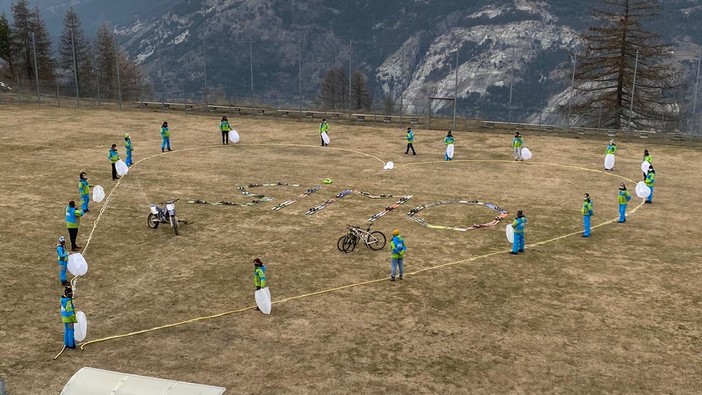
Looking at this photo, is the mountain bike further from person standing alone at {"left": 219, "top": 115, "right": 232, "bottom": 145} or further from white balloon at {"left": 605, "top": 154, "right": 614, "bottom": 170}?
person standing alone at {"left": 219, "top": 115, "right": 232, "bottom": 145}

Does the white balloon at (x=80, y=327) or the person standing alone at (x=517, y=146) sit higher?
the person standing alone at (x=517, y=146)

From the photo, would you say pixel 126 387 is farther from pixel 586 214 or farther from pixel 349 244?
pixel 586 214

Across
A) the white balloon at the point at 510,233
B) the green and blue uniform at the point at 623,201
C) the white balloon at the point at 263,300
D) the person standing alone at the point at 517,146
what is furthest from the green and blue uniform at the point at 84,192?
the person standing alone at the point at 517,146

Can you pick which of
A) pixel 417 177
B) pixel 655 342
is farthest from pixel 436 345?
pixel 417 177

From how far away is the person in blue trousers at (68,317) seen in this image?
15.9 meters

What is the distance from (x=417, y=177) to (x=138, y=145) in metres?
21.0

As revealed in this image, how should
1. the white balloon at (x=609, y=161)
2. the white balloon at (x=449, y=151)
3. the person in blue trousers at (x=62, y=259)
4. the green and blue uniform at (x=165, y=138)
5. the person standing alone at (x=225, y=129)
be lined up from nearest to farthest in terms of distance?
the person in blue trousers at (x=62, y=259) → the white balloon at (x=609, y=161) → the white balloon at (x=449, y=151) → the green and blue uniform at (x=165, y=138) → the person standing alone at (x=225, y=129)

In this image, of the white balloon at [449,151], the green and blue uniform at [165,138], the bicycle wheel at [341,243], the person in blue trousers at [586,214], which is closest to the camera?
the bicycle wheel at [341,243]

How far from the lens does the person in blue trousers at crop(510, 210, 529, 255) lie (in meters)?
22.7

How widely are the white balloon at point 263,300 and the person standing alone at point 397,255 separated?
467 centimetres

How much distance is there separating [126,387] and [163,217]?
576 inches

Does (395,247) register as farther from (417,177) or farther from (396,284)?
(417,177)

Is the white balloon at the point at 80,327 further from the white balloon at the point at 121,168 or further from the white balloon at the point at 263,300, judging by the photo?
the white balloon at the point at 121,168

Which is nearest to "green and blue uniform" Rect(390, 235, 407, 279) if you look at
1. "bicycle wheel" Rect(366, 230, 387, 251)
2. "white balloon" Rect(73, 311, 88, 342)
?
"bicycle wheel" Rect(366, 230, 387, 251)
